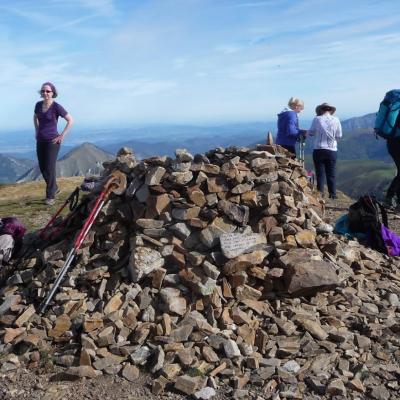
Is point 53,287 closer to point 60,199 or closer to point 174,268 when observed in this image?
point 174,268

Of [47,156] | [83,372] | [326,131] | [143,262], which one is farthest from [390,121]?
[83,372]

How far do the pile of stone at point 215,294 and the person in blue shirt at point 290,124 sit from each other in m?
4.26

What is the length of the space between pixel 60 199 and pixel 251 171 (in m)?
11.7

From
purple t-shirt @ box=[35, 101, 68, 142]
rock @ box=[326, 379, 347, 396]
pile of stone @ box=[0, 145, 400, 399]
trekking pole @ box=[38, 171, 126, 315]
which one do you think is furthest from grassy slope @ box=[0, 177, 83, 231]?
rock @ box=[326, 379, 347, 396]

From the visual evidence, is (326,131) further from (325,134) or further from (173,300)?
(173,300)

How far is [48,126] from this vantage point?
14.7m

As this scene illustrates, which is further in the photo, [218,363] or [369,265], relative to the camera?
[369,265]

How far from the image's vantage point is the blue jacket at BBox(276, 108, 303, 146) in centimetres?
1455

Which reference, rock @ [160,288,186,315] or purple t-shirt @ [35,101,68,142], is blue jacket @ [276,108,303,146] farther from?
rock @ [160,288,186,315]

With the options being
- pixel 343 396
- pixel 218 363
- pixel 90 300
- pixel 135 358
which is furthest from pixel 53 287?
pixel 343 396

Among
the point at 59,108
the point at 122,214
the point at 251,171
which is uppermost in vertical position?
the point at 59,108

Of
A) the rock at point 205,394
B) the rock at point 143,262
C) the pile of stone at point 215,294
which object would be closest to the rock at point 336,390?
the pile of stone at point 215,294

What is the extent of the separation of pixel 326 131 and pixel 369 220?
455 cm

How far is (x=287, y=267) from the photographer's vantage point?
8.45 m
